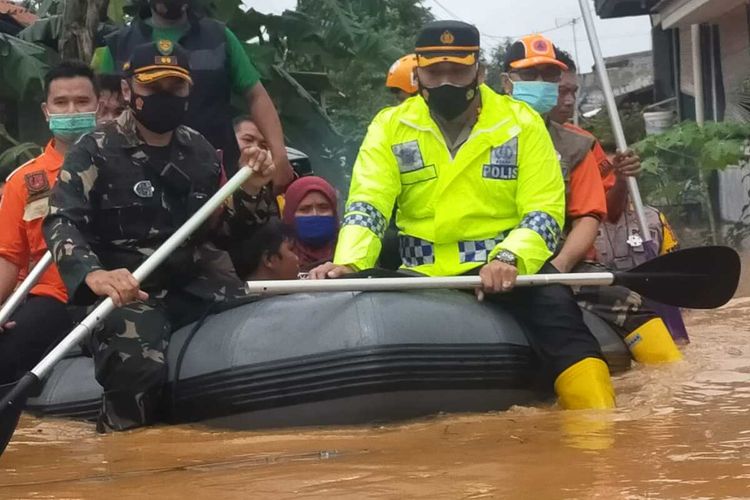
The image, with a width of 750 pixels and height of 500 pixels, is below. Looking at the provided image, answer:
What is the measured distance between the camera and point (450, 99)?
4.90m

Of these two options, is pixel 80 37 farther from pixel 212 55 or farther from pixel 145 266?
pixel 145 266

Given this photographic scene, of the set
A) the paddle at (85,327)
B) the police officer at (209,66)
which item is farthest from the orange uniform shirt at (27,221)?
the paddle at (85,327)

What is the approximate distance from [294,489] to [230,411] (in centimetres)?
132

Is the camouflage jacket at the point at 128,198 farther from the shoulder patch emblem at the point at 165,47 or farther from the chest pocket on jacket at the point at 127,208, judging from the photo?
the shoulder patch emblem at the point at 165,47

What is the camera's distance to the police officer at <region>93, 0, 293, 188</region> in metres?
5.55

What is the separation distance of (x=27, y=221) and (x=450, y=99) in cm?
191

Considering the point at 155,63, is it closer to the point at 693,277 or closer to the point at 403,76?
the point at 693,277

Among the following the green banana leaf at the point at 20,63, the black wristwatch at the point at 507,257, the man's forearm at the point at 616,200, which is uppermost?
the green banana leaf at the point at 20,63

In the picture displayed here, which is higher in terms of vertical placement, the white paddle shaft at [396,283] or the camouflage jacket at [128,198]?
the camouflage jacket at [128,198]

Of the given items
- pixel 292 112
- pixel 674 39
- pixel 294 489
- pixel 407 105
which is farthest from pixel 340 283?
pixel 674 39

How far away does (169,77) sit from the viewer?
4.75m

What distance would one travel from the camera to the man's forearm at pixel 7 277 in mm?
5523

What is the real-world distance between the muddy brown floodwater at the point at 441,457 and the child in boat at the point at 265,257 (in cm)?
95

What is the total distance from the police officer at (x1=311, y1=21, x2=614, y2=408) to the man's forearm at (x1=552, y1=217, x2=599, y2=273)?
285mm
